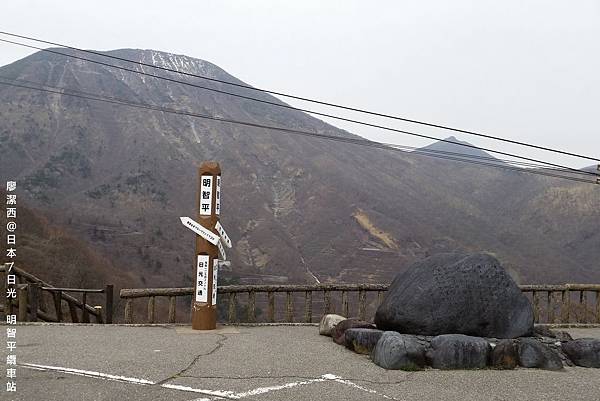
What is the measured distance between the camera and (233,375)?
591 centimetres

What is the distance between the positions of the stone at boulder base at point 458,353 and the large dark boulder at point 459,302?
60cm

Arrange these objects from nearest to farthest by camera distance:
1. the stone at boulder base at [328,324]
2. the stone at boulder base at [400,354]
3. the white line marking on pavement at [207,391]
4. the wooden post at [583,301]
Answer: the white line marking on pavement at [207,391]
the stone at boulder base at [400,354]
the stone at boulder base at [328,324]
the wooden post at [583,301]

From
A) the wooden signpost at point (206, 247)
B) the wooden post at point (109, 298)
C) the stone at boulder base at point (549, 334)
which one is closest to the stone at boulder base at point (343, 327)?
the wooden signpost at point (206, 247)

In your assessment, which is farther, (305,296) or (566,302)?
(566,302)

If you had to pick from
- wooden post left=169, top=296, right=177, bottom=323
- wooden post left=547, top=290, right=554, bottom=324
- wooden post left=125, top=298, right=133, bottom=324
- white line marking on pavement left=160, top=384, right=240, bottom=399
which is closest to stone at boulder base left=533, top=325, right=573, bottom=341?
wooden post left=547, top=290, right=554, bottom=324

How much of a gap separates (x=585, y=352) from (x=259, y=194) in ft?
178

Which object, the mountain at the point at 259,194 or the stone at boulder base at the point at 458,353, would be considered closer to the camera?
the stone at boulder base at the point at 458,353

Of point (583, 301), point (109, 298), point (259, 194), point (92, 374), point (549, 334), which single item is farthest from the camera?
point (259, 194)

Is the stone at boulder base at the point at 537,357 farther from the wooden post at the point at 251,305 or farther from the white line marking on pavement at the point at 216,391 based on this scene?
the wooden post at the point at 251,305

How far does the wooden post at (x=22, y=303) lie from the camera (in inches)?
368

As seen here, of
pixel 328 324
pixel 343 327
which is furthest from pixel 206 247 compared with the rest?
pixel 343 327

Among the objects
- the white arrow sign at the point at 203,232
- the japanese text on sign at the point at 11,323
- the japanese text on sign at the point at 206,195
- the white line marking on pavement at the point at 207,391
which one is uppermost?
the japanese text on sign at the point at 206,195

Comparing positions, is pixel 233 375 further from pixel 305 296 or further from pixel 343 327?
pixel 305 296

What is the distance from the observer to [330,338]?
336 inches
